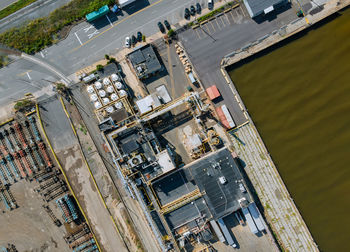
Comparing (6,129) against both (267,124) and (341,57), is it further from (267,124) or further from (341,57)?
(341,57)

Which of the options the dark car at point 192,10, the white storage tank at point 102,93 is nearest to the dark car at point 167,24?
the dark car at point 192,10

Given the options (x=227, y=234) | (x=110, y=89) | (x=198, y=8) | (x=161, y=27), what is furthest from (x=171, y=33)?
(x=227, y=234)

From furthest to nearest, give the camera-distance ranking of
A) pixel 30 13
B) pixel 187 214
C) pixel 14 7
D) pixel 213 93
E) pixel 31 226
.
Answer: pixel 14 7 → pixel 30 13 → pixel 31 226 → pixel 213 93 → pixel 187 214

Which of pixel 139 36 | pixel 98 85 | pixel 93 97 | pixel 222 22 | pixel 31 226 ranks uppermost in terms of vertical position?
pixel 139 36

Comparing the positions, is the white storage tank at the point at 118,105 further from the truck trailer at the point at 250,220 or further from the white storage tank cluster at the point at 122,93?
the truck trailer at the point at 250,220

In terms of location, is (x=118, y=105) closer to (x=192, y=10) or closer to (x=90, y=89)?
(x=90, y=89)

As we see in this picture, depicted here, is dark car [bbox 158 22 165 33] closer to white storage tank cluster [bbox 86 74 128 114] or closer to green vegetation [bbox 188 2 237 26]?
green vegetation [bbox 188 2 237 26]

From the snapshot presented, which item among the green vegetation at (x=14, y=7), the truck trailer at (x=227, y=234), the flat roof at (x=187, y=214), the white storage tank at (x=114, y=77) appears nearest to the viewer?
the flat roof at (x=187, y=214)
